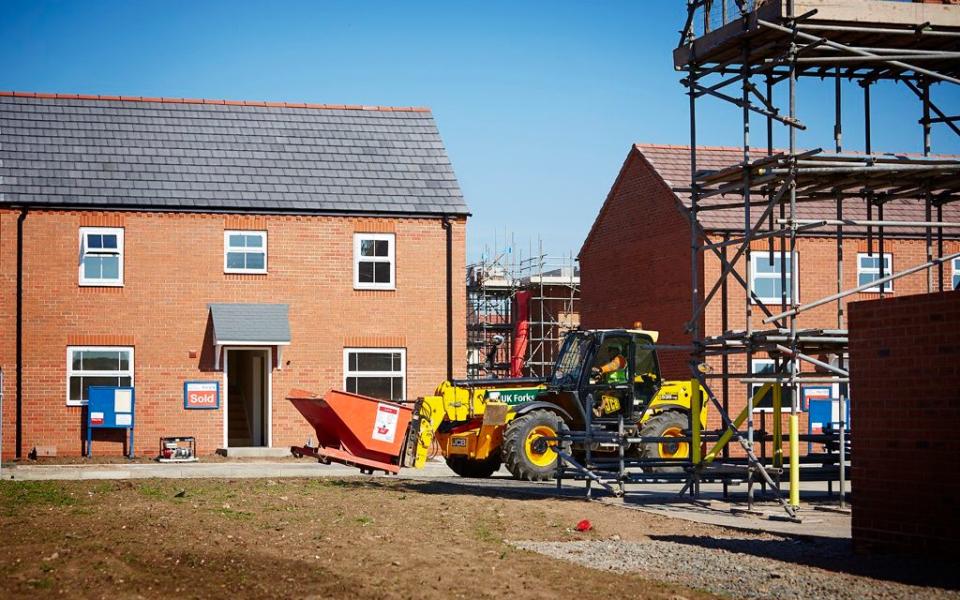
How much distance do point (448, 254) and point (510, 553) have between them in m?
17.7

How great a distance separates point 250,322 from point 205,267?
5.60 ft

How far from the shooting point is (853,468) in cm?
1203

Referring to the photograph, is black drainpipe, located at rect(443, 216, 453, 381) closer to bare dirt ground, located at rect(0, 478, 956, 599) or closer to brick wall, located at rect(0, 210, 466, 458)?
brick wall, located at rect(0, 210, 466, 458)

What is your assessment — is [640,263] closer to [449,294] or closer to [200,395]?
[449,294]

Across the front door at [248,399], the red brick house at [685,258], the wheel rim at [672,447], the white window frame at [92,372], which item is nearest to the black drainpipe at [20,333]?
the white window frame at [92,372]

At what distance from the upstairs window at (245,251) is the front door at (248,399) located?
2.02 m

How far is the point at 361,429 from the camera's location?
19656 millimetres

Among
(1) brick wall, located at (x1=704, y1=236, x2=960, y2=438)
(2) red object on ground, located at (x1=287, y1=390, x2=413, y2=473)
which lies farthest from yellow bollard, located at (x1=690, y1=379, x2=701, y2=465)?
(1) brick wall, located at (x1=704, y1=236, x2=960, y2=438)

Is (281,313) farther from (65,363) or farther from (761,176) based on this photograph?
(761,176)

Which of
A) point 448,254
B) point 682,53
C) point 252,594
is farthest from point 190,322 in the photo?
point 252,594

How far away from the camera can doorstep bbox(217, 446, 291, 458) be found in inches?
1072

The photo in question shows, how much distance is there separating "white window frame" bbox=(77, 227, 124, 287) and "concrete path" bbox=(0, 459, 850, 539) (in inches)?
175

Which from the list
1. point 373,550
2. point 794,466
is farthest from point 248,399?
point 373,550

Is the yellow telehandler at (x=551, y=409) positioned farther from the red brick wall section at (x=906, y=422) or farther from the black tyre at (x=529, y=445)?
the red brick wall section at (x=906, y=422)
